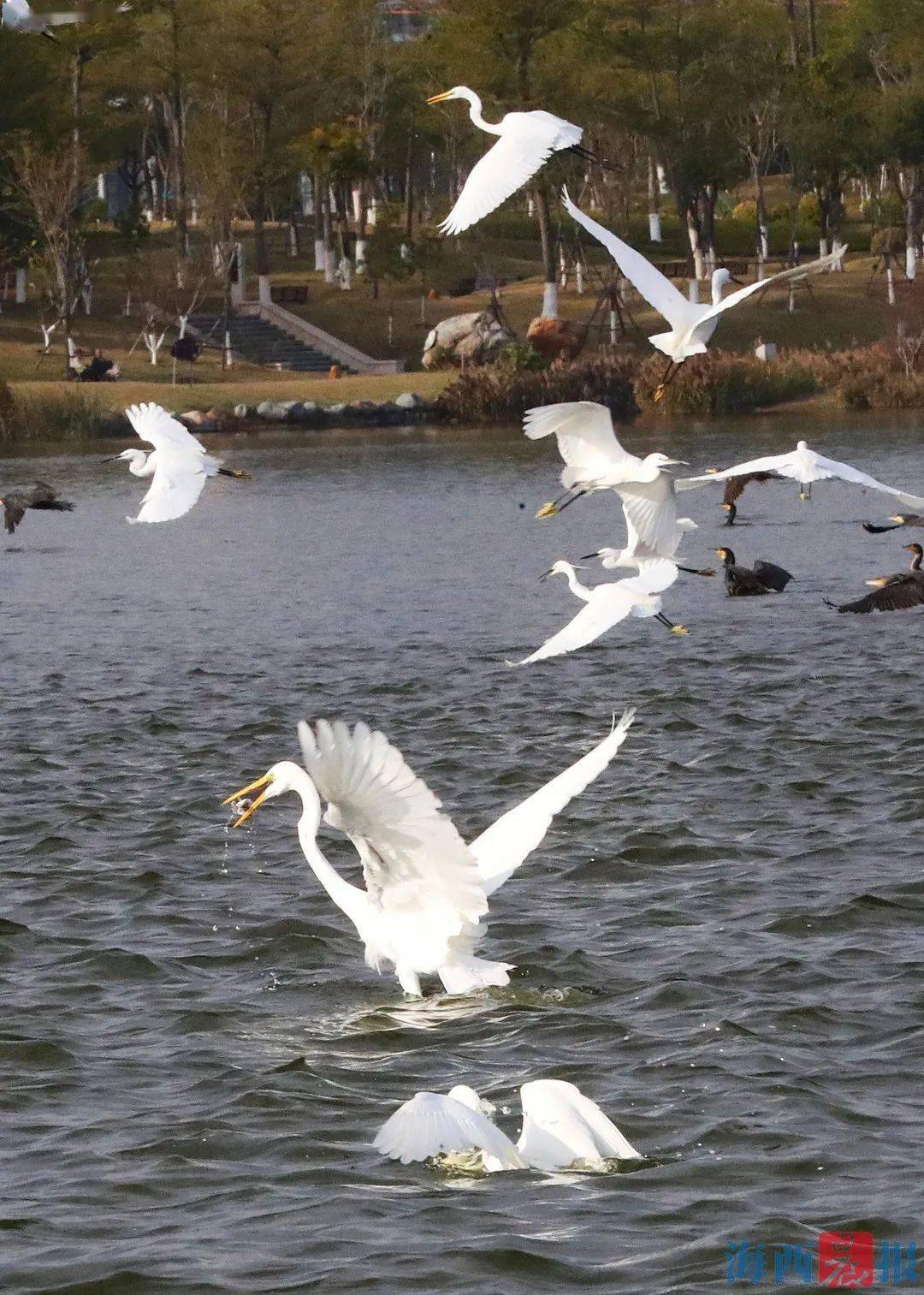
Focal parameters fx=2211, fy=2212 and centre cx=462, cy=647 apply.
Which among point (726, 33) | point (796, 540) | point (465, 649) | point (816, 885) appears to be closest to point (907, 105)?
point (726, 33)

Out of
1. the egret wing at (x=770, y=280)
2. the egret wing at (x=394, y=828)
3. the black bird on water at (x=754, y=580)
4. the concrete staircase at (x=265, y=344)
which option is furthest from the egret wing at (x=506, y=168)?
the concrete staircase at (x=265, y=344)

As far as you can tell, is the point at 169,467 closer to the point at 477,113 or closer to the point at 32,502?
the point at 477,113

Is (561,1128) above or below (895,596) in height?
below

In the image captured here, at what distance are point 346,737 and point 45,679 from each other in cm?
1180

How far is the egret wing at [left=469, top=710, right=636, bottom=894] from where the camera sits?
937 cm

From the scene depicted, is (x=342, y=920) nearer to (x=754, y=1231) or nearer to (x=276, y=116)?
(x=754, y=1231)

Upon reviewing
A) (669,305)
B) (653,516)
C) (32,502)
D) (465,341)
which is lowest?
(32,502)

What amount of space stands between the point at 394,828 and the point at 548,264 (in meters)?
63.5

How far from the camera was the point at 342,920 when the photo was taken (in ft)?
36.6

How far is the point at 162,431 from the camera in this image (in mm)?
19875

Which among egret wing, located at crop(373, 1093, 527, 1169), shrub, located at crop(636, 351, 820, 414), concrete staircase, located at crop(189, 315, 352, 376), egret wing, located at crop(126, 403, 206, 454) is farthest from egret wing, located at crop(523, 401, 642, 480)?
concrete staircase, located at crop(189, 315, 352, 376)

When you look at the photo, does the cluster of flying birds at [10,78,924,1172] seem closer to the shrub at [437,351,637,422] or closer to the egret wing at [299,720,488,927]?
the egret wing at [299,720,488,927]

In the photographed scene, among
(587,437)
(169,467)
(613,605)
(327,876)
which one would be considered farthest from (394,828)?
(169,467)

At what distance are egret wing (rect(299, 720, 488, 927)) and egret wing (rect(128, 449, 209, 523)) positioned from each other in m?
8.34
